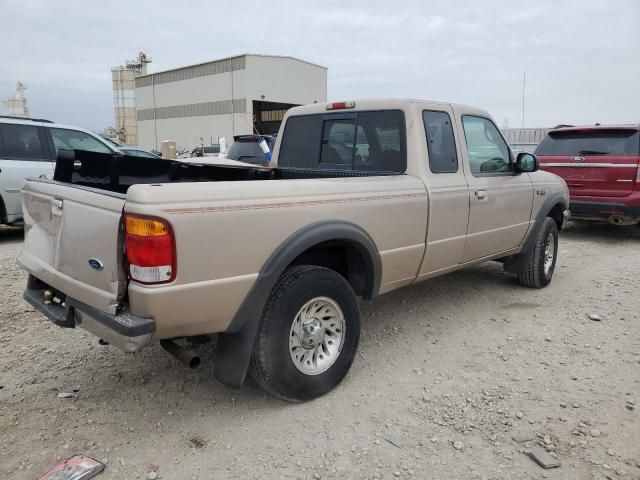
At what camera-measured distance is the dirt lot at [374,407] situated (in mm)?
2639

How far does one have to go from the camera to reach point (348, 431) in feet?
9.56

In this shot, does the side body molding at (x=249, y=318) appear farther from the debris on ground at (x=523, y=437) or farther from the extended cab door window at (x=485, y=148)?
the extended cab door window at (x=485, y=148)

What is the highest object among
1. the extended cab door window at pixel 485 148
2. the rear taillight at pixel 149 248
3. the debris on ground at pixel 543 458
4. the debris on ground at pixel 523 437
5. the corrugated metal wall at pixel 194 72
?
the corrugated metal wall at pixel 194 72

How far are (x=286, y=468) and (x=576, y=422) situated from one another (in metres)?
1.73

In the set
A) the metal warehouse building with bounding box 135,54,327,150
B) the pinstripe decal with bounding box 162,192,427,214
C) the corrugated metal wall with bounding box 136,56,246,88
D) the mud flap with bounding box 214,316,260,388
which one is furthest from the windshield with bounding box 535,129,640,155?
the corrugated metal wall with bounding box 136,56,246,88

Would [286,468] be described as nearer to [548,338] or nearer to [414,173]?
[414,173]

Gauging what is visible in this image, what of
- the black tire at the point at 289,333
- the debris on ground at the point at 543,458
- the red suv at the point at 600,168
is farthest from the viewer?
the red suv at the point at 600,168

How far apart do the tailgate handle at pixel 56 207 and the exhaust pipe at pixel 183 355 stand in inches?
36.3

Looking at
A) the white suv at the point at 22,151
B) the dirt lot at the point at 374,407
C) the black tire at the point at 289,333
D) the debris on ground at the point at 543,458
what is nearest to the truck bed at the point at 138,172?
the black tire at the point at 289,333

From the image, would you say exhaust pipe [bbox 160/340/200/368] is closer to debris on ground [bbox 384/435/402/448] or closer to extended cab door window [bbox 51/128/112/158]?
debris on ground [bbox 384/435/402/448]

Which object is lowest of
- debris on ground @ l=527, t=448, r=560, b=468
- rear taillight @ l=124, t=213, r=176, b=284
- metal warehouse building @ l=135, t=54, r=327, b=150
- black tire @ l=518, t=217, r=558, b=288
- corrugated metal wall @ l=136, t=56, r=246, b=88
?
debris on ground @ l=527, t=448, r=560, b=468

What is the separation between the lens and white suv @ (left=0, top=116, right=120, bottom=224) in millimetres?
7594


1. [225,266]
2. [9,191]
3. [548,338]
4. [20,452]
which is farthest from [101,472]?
[9,191]

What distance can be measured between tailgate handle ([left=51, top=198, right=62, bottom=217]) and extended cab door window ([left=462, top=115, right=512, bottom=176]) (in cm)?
319
